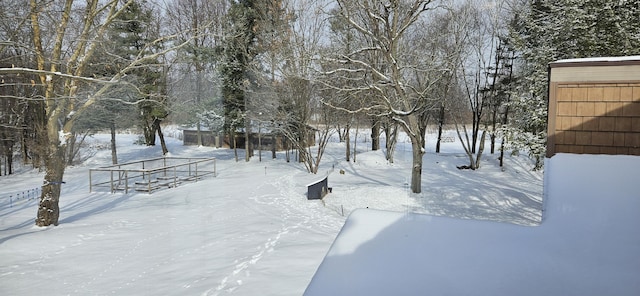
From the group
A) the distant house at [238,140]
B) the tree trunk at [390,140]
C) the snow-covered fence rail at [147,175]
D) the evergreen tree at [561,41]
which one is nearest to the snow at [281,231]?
the snow-covered fence rail at [147,175]

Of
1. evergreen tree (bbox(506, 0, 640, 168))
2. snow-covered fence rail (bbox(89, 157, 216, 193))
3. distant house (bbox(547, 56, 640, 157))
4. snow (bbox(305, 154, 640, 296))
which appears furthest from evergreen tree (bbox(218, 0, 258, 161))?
snow (bbox(305, 154, 640, 296))

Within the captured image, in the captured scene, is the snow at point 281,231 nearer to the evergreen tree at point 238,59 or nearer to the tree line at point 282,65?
the tree line at point 282,65

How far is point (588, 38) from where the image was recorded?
10.1 metres

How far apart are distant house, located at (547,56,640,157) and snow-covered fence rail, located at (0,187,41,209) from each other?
13.6 m

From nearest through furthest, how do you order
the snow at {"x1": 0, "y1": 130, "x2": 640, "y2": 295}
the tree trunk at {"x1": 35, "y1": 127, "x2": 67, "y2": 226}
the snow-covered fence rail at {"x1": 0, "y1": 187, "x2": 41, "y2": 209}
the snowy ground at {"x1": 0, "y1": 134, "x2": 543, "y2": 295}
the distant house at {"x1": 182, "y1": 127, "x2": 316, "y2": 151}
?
the snow at {"x1": 0, "y1": 130, "x2": 640, "y2": 295}
the snowy ground at {"x1": 0, "y1": 134, "x2": 543, "y2": 295}
the tree trunk at {"x1": 35, "y1": 127, "x2": 67, "y2": 226}
the snow-covered fence rail at {"x1": 0, "y1": 187, "x2": 41, "y2": 209}
the distant house at {"x1": 182, "y1": 127, "x2": 316, "y2": 151}

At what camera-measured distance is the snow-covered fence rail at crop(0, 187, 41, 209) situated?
10508 mm

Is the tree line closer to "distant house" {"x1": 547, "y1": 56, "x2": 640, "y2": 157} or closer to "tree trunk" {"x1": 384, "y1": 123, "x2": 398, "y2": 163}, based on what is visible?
"tree trunk" {"x1": 384, "y1": 123, "x2": 398, "y2": 163}

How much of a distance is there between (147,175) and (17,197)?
441 centimetres

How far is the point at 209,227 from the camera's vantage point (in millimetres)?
7473

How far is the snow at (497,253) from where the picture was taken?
74.4 inches

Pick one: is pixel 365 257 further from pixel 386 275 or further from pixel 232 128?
pixel 232 128

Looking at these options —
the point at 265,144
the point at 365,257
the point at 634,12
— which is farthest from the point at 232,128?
the point at 365,257

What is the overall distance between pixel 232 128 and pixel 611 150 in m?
17.5

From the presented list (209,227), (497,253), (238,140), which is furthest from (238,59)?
Answer: (497,253)
